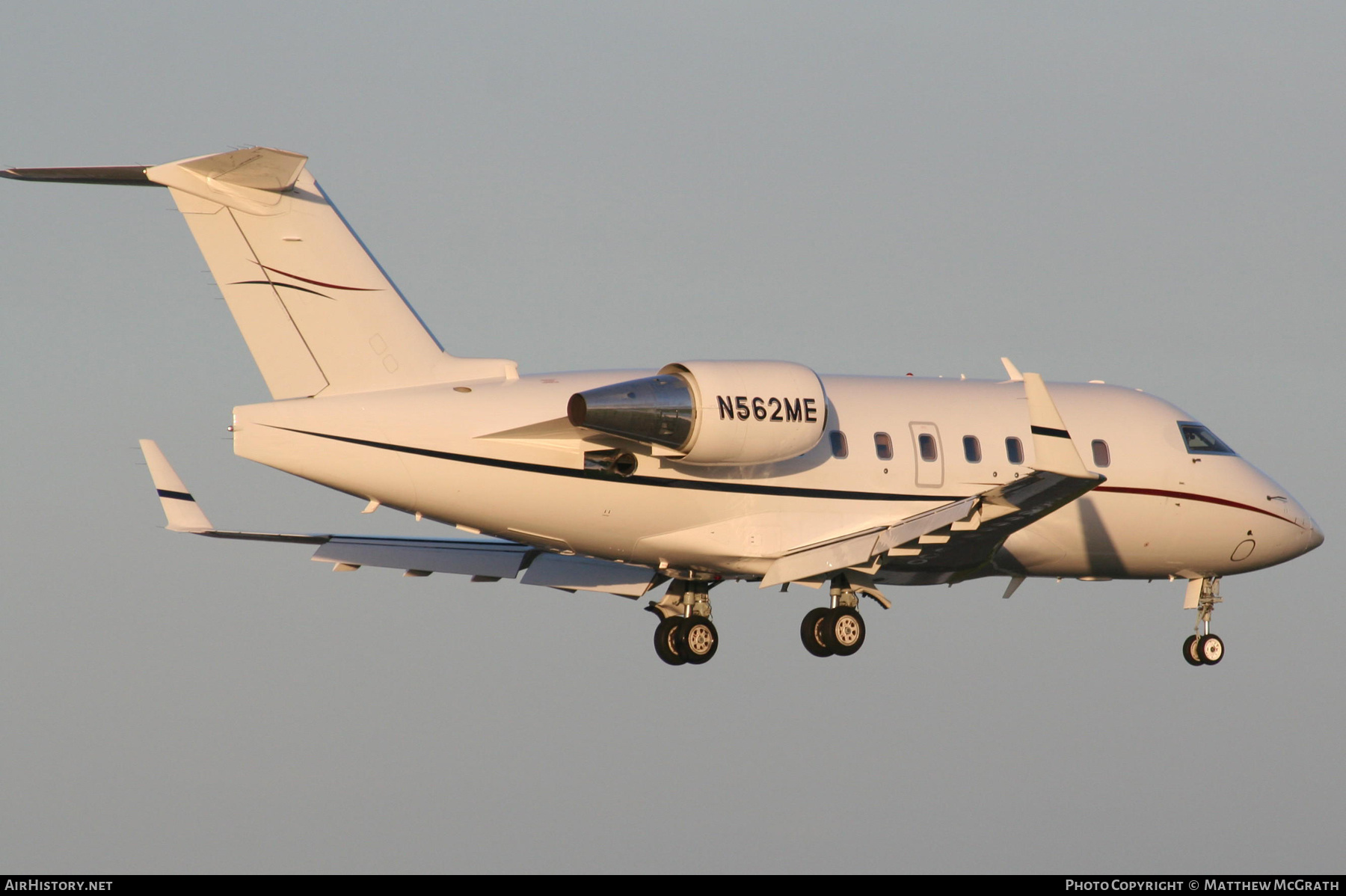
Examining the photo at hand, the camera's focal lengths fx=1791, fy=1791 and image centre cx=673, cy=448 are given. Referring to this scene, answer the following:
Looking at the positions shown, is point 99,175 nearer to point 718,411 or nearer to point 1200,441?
point 718,411

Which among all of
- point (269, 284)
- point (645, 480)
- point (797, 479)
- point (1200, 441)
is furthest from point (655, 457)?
point (1200, 441)

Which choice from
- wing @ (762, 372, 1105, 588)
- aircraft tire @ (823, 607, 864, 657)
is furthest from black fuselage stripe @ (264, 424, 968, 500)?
Result: aircraft tire @ (823, 607, 864, 657)

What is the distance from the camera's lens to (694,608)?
25125 mm

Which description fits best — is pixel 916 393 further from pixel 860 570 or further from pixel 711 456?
pixel 711 456

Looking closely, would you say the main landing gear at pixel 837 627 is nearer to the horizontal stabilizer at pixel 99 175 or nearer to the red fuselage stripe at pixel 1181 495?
the red fuselage stripe at pixel 1181 495

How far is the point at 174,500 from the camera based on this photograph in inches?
952

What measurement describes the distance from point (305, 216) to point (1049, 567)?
1205 cm

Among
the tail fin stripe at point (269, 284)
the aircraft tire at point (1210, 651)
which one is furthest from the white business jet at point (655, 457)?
the aircraft tire at point (1210, 651)

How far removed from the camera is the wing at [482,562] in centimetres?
2550

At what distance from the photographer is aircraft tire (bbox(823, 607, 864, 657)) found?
79.3 feet

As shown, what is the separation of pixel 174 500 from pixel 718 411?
7.88 metres

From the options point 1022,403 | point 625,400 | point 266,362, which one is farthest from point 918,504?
point 266,362

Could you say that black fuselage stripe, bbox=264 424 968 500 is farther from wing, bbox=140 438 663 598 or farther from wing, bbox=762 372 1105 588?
wing, bbox=140 438 663 598

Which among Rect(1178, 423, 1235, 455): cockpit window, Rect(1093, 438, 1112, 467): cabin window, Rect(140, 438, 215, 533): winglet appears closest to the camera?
Rect(140, 438, 215, 533): winglet
